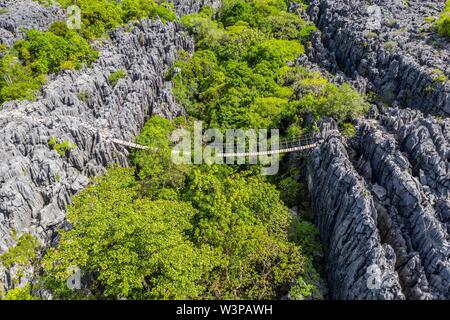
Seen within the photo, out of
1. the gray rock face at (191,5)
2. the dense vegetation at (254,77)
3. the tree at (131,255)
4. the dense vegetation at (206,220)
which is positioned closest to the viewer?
the tree at (131,255)

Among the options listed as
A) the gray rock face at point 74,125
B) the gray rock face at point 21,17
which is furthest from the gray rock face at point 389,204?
the gray rock face at point 21,17

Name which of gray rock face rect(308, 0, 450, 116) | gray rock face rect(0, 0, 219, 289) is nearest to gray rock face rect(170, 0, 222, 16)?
gray rock face rect(0, 0, 219, 289)

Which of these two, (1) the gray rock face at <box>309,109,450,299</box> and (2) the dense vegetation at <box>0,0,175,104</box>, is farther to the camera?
(2) the dense vegetation at <box>0,0,175,104</box>

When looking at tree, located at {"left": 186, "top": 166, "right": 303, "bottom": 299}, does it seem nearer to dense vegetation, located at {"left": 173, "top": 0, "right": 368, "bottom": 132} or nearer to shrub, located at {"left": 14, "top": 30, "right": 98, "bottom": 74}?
dense vegetation, located at {"left": 173, "top": 0, "right": 368, "bottom": 132}

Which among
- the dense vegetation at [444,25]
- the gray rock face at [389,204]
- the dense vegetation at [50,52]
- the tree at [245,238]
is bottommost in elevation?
the tree at [245,238]

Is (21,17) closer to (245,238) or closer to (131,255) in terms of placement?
(131,255)

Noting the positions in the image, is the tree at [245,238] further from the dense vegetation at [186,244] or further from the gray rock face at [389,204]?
the gray rock face at [389,204]
